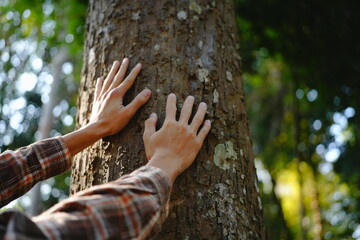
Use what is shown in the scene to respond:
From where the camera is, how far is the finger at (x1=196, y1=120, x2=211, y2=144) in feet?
5.65

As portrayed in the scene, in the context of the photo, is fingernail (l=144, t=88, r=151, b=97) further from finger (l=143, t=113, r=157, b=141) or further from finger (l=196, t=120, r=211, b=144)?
finger (l=196, t=120, r=211, b=144)

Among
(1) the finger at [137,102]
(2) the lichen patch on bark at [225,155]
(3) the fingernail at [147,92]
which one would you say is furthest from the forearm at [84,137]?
(2) the lichen patch on bark at [225,155]

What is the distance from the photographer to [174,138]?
5.43 feet

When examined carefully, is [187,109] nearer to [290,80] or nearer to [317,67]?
[317,67]

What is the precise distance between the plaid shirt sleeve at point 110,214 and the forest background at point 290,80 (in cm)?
140

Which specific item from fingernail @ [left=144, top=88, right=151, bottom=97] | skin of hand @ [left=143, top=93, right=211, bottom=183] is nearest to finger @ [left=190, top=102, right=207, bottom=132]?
skin of hand @ [left=143, top=93, right=211, bottom=183]

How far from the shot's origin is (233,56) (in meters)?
2.15

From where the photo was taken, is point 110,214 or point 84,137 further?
point 84,137

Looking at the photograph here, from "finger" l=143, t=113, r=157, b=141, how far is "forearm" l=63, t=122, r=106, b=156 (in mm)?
222

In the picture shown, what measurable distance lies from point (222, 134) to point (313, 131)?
18.8ft

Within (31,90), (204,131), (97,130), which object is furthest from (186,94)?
(31,90)

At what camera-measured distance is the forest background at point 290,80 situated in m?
4.72

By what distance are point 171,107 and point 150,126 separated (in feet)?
0.42

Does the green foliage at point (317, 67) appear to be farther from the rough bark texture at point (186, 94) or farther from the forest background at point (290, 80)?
the rough bark texture at point (186, 94)
